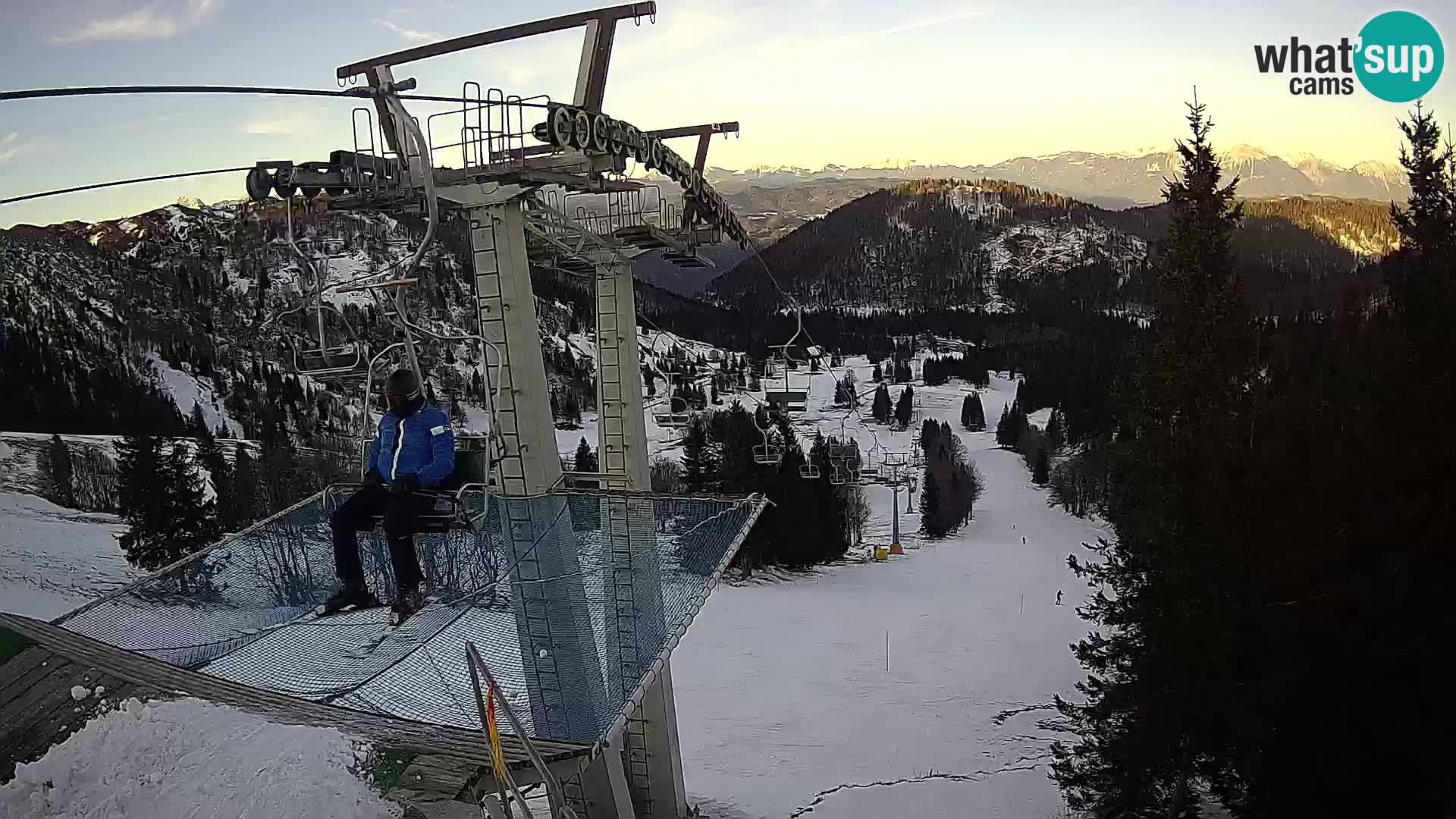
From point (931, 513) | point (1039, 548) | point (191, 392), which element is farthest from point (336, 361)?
point (191, 392)

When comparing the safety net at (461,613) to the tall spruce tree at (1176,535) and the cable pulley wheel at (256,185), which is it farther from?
the tall spruce tree at (1176,535)

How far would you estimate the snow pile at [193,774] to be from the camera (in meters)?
3.55

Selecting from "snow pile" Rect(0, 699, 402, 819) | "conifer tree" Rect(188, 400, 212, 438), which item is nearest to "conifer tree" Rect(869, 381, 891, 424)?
"conifer tree" Rect(188, 400, 212, 438)

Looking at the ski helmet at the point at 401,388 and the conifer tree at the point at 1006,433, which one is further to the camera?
the conifer tree at the point at 1006,433

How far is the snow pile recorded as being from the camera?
355 cm

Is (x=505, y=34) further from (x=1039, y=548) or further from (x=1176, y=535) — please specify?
(x=1039, y=548)

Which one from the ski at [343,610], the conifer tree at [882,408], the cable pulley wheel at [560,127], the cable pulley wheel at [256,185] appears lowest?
the conifer tree at [882,408]

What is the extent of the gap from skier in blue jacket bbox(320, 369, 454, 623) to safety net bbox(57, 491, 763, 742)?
0.11 metres

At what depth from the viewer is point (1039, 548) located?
156 feet

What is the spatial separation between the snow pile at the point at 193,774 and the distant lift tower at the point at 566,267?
1048mm

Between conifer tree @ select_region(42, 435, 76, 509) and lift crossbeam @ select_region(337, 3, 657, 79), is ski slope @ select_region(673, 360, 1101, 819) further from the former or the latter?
conifer tree @ select_region(42, 435, 76, 509)

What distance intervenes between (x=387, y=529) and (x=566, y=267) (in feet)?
15.8

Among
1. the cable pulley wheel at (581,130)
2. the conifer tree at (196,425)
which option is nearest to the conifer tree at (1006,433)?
the conifer tree at (196,425)

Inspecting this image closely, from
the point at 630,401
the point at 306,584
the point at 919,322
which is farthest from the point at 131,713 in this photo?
the point at 919,322
